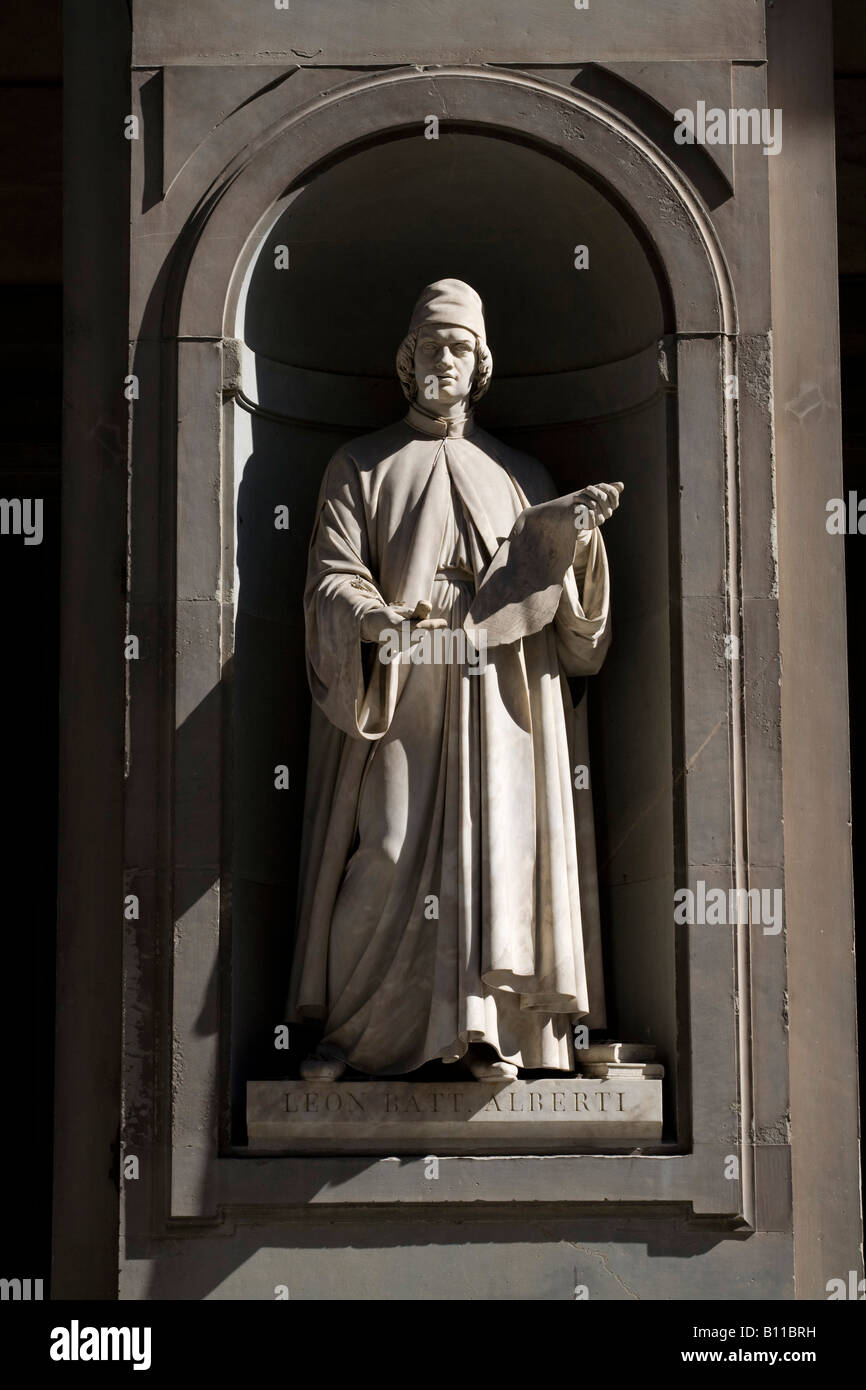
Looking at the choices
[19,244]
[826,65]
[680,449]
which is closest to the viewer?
[680,449]

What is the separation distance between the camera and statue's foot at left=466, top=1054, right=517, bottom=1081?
37.4 feet

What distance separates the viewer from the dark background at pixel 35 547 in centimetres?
1571

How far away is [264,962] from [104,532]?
1810mm

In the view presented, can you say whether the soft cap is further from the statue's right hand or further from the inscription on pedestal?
the inscription on pedestal

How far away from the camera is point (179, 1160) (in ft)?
37.2

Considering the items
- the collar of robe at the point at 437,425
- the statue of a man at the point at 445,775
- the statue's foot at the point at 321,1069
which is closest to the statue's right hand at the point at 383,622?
the statue of a man at the point at 445,775

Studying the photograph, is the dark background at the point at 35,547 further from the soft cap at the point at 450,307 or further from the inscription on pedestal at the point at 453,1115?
the inscription on pedestal at the point at 453,1115

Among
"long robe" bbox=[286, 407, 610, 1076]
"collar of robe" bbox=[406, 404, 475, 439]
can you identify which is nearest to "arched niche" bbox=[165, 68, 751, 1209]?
"long robe" bbox=[286, 407, 610, 1076]

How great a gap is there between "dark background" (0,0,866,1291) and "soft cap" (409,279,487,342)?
145 inches

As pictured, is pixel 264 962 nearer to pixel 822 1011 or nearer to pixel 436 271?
pixel 822 1011

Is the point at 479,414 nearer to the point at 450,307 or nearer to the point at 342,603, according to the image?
the point at 450,307
